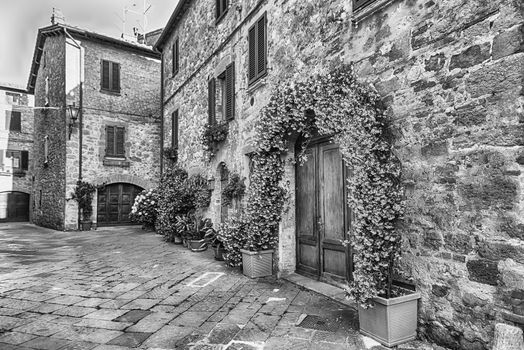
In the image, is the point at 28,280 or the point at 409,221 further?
the point at 28,280

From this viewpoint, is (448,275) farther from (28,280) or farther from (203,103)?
(203,103)

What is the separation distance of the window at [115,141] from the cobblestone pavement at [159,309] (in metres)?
7.48

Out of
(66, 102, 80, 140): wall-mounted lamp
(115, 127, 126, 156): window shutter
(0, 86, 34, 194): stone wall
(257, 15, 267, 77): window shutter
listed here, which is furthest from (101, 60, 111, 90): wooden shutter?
(257, 15, 267, 77): window shutter

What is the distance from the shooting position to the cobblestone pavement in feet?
9.90

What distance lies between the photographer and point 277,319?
3.48 m

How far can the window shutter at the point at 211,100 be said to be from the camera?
8.07 meters

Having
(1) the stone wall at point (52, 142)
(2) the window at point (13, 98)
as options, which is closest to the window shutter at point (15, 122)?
(2) the window at point (13, 98)

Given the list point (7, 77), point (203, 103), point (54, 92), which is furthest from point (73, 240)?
point (7, 77)

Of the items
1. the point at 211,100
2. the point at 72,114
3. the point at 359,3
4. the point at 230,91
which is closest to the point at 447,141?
the point at 359,3

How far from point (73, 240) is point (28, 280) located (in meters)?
5.23

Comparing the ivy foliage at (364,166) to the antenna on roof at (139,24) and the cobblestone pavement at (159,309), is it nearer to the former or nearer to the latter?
the cobblestone pavement at (159,309)

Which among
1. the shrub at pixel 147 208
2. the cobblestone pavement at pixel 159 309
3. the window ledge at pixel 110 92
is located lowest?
the cobblestone pavement at pixel 159 309

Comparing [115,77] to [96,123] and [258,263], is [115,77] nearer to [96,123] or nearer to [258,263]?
[96,123]

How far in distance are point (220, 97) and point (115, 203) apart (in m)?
7.96
